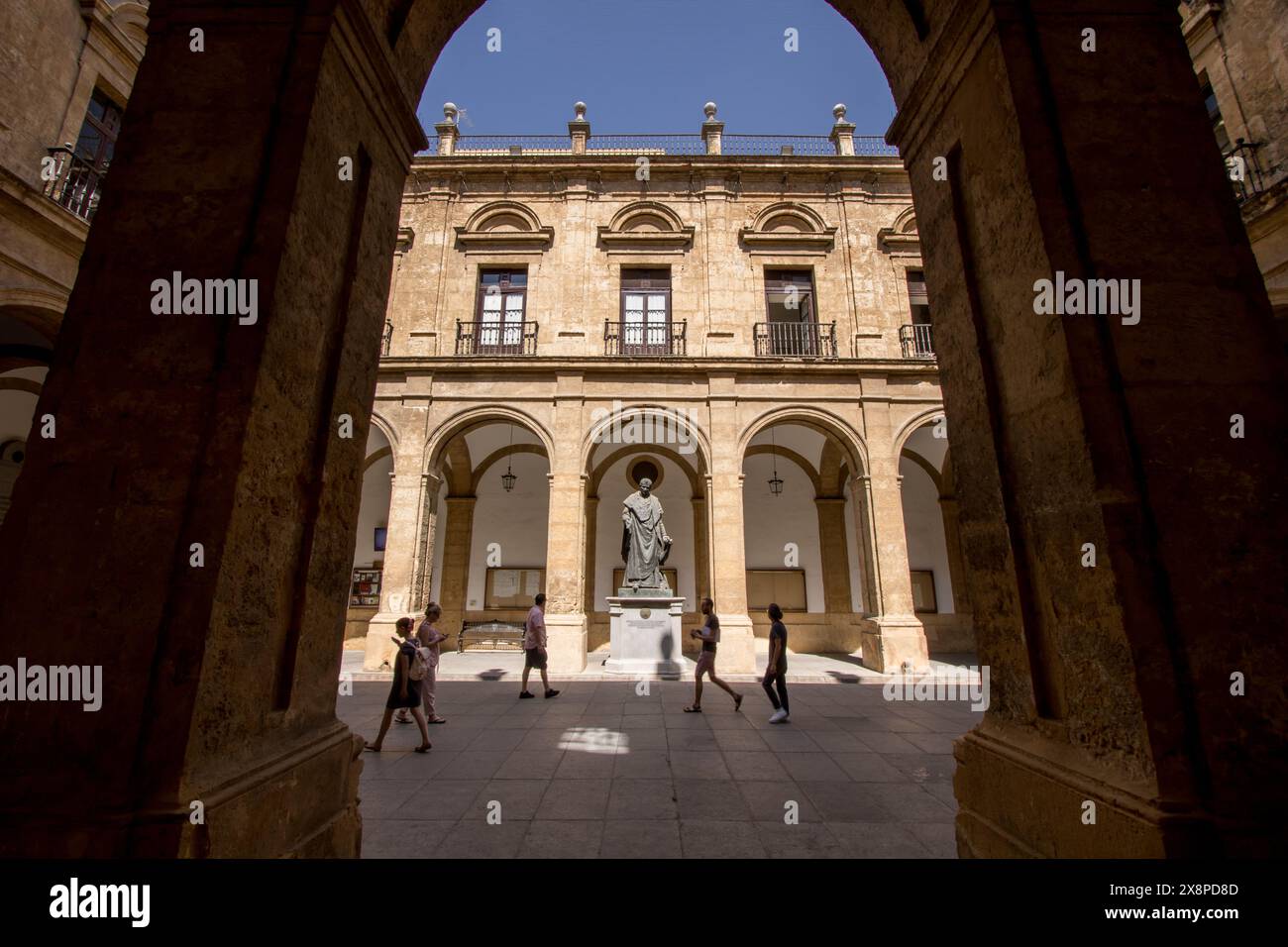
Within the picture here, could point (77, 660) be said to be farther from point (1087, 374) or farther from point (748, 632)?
point (748, 632)

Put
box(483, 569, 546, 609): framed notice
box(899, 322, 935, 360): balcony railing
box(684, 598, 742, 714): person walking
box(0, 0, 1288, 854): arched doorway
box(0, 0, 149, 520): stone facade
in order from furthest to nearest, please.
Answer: box(483, 569, 546, 609): framed notice
box(899, 322, 935, 360): balcony railing
box(0, 0, 149, 520): stone facade
box(684, 598, 742, 714): person walking
box(0, 0, 1288, 854): arched doorway

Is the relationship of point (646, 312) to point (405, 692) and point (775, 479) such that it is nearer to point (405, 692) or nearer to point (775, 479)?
point (775, 479)

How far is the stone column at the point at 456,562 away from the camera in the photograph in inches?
531

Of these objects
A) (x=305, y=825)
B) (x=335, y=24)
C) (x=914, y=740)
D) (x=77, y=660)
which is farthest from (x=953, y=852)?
(x=335, y=24)

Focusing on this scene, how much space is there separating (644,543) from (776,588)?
18.2ft

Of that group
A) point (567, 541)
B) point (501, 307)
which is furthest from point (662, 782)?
point (501, 307)

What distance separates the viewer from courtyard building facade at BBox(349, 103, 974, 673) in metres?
11.3

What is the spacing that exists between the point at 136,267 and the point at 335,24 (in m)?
1.50

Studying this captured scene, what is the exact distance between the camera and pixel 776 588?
14.2 m

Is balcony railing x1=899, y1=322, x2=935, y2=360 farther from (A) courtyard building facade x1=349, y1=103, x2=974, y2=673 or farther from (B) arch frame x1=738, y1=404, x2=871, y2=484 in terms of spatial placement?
(B) arch frame x1=738, y1=404, x2=871, y2=484

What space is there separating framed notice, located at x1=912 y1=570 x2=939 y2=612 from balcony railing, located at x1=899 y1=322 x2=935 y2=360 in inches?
230

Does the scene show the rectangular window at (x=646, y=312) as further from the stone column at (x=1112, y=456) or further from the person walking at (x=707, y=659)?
the stone column at (x=1112, y=456)

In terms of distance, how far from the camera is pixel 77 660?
5.54 ft

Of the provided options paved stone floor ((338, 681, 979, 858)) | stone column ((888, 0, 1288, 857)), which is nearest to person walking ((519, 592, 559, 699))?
paved stone floor ((338, 681, 979, 858))
